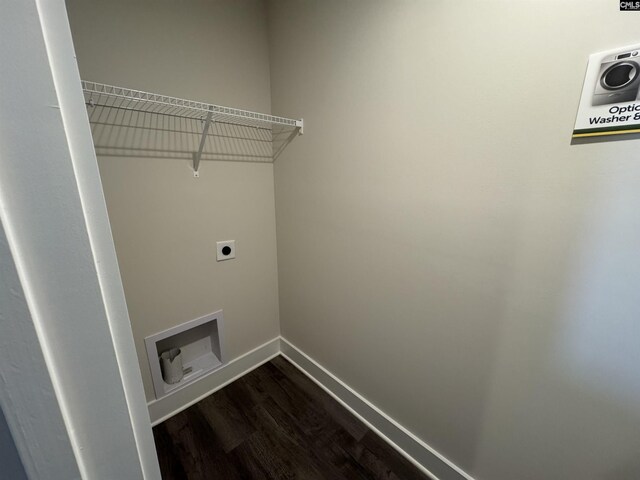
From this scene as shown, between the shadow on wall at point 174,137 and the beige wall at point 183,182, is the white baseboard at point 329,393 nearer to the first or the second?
the beige wall at point 183,182

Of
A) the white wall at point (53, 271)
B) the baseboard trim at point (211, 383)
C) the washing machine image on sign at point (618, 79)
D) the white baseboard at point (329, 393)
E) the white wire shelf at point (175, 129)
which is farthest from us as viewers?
the baseboard trim at point (211, 383)

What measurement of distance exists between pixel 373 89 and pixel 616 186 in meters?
0.88

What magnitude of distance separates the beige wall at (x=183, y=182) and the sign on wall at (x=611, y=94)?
1482 mm

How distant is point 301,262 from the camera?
1.66 m

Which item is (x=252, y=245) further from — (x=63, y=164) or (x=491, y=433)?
(x=491, y=433)

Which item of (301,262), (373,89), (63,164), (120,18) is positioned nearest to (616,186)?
(373,89)

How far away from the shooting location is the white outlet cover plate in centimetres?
152

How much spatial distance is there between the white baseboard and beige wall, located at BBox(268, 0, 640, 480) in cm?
7

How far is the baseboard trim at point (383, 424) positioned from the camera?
1.15m

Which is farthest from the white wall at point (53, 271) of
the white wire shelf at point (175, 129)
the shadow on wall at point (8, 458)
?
the white wire shelf at point (175, 129)

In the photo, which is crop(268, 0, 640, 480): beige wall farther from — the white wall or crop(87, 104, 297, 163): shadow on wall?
the white wall

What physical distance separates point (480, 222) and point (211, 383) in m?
1.81

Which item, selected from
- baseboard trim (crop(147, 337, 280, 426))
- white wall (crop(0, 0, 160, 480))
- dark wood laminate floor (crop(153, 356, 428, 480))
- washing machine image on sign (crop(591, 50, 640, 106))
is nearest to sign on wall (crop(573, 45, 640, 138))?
washing machine image on sign (crop(591, 50, 640, 106))

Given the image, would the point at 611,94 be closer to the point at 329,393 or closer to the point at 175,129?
the point at 175,129
